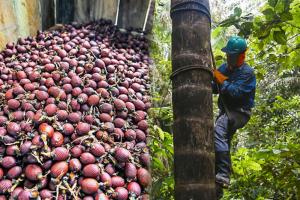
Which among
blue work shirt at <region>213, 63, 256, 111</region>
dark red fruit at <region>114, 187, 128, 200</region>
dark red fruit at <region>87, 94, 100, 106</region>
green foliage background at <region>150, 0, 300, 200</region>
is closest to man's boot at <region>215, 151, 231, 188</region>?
green foliage background at <region>150, 0, 300, 200</region>

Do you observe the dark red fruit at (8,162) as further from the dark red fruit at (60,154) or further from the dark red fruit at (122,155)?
the dark red fruit at (122,155)

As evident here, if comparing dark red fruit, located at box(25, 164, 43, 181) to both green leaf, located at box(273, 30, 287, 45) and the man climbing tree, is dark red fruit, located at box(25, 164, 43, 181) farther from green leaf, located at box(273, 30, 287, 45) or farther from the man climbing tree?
green leaf, located at box(273, 30, 287, 45)

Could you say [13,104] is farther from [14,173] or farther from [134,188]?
[134,188]

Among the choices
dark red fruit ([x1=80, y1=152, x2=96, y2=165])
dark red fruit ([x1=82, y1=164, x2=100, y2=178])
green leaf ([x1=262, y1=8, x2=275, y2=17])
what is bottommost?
dark red fruit ([x1=82, y1=164, x2=100, y2=178])

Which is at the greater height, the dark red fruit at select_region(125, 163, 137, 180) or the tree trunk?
the tree trunk

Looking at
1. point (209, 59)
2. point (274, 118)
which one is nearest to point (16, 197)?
point (209, 59)

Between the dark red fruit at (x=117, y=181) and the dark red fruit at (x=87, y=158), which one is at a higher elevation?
the dark red fruit at (x=87, y=158)

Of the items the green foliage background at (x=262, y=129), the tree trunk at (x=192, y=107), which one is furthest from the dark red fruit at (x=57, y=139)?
→ the tree trunk at (x=192, y=107)

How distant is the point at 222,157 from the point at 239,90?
1.31ft

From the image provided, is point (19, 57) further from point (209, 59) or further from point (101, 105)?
point (209, 59)

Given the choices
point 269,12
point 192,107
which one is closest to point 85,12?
point 269,12

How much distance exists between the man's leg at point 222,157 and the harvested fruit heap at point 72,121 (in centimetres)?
33

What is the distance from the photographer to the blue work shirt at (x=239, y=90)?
2.04 metres

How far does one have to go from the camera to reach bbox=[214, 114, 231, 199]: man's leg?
1753mm
